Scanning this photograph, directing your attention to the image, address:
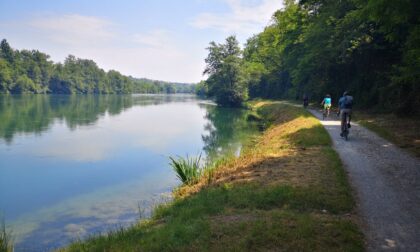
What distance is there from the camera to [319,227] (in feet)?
23.4

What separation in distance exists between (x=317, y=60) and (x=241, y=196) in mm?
28993

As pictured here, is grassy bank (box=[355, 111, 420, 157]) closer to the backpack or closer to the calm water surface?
the backpack

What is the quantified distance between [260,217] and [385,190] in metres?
3.93

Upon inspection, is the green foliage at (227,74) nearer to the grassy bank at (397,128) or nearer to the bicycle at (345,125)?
the grassy bank at (397,128)

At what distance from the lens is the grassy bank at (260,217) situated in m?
6.75

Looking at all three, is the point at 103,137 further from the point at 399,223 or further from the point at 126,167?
the point at 399,223

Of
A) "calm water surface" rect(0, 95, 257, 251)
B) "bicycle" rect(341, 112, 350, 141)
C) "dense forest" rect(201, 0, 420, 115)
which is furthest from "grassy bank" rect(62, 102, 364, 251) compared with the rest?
"dense forest" rect(201, 0, 420, 115)

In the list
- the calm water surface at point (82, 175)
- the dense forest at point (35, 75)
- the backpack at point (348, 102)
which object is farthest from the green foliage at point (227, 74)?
the dense forest at point (35, 75)

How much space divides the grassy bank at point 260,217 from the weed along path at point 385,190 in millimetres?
367

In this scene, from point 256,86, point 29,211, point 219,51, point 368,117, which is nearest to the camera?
point 29,211

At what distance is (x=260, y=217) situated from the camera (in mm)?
8000

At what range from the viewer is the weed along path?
264 inches

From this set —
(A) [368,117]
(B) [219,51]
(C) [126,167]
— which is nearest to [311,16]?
(A) [368,117]

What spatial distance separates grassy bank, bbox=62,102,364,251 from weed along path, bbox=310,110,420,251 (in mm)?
367
